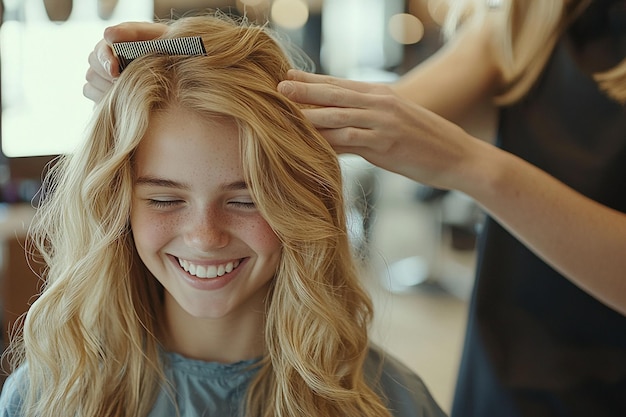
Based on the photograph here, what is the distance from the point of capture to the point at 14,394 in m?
1.27

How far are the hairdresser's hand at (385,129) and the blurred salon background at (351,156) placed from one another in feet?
0.59

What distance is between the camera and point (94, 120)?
1150 millimetres

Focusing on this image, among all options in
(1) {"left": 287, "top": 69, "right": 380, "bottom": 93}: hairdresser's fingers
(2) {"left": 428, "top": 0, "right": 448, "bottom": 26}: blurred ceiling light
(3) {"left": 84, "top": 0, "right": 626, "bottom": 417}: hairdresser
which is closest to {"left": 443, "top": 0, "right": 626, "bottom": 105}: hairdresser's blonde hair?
(3) {"left": 84, "top": 0, "right": 626, "bottom": 417}: hairdresser

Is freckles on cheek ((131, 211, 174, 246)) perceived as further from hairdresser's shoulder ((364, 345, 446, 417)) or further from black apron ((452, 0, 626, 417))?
black apron ((452, 0, 626, 417))

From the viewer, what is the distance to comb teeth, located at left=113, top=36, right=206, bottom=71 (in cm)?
106

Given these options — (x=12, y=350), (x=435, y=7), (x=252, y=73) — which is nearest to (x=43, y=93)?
(x=12, y=350)

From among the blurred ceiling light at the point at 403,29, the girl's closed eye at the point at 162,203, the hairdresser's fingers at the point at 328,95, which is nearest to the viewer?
the hairdresser's fingers at the point at 328,95

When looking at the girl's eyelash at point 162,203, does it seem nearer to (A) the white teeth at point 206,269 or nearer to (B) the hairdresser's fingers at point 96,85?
(A) the white teeth at point 206,269

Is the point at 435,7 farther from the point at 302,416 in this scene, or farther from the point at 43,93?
the point at 302,416

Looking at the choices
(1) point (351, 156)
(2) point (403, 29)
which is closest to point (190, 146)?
(1) point (351, 156)

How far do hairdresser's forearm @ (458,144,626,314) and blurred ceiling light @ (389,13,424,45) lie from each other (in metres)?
3.84

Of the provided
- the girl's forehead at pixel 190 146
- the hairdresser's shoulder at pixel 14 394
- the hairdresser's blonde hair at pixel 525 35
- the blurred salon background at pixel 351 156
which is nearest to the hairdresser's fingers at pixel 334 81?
the girl's forehead at pixel 190 146

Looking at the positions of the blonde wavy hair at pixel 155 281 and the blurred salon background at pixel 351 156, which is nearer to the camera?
the blonde wavy hair at pixel 155 281

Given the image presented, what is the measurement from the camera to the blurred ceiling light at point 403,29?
4852 millimetres
